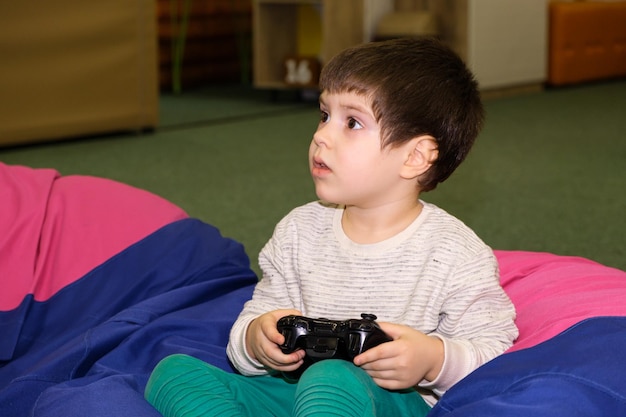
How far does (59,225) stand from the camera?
165 centimetres

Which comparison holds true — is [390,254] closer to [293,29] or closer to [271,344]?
[271,344]

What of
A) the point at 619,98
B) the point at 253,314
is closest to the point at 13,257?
the point at 253,314

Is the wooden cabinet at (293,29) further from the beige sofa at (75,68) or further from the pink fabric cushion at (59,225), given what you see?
the pink fabric cushion at (59,225)

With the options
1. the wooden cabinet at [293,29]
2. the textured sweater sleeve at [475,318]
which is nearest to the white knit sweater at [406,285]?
the textured sweater sleeve at [475,318]

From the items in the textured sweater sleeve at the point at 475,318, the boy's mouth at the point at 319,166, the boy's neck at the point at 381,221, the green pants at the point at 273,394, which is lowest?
the green pants at the point at 273,394

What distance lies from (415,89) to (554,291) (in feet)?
1.31

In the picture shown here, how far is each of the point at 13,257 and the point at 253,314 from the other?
50 cm

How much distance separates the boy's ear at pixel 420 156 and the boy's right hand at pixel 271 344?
218mm

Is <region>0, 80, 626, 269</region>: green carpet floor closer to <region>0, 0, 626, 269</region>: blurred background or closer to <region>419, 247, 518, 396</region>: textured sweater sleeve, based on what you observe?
<region>0, 0, 626, 269</region>: blurred background

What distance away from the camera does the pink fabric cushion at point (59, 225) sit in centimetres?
155

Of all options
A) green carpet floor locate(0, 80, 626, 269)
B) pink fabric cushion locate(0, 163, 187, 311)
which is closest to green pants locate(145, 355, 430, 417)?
pink fabric cushion locate(0, 163, 187, 311)

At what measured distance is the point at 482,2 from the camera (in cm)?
517

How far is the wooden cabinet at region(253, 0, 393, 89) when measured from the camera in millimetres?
4965

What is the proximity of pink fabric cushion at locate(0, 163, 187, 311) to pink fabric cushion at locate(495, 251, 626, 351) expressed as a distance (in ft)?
1.95
